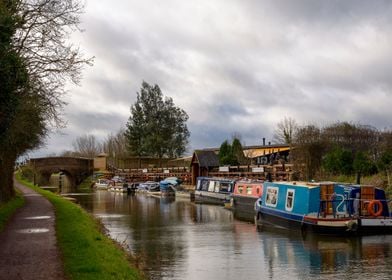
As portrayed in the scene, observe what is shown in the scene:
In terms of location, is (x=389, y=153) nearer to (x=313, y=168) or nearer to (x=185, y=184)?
(x=313, y=168)

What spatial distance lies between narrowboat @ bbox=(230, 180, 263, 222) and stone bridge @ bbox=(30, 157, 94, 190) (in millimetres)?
52768

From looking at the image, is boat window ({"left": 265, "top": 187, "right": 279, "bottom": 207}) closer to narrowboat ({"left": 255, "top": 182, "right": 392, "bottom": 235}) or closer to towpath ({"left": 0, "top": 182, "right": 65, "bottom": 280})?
→ narrowboat ({"left": 255, "top": 182, "right": 392, "bottom": 235})

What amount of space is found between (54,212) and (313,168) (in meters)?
23.2

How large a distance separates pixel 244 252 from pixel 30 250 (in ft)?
27.6

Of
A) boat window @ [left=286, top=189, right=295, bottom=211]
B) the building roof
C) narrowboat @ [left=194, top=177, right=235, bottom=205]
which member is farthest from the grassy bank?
the building roof

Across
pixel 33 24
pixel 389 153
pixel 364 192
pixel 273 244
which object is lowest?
pixel 273 244

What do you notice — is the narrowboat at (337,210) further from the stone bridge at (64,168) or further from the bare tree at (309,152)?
the stone bridge at (64,168)

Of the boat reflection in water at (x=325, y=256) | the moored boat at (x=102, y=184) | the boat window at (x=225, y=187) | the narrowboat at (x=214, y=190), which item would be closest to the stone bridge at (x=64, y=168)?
the moored boat at (x=102, y=184)

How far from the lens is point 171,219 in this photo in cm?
3350

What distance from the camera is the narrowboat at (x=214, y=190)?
158ft

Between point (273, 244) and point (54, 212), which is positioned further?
point (54, 212)

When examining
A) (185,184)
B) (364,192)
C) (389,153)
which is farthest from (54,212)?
(185,184)

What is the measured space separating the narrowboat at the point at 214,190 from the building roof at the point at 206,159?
26.4 ft

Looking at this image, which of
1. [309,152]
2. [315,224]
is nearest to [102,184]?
[309,152]
